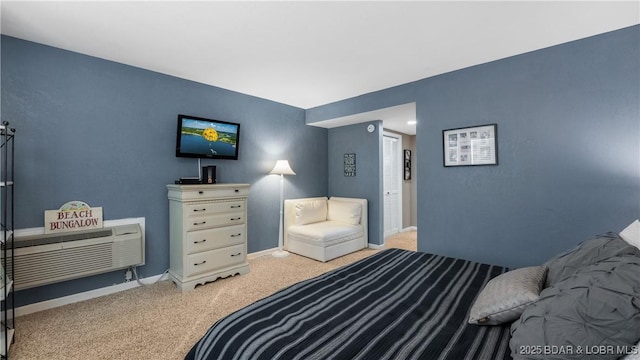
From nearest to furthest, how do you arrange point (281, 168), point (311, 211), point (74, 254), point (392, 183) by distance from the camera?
1. point (74, 254)
2. point (281, 168)
3. point (311, 211)
4. point (392, 183)

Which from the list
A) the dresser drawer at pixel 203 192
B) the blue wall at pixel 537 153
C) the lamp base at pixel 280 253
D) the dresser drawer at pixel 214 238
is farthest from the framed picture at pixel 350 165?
the dresser drawer at pixel 214 238

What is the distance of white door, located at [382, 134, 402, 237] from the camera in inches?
208

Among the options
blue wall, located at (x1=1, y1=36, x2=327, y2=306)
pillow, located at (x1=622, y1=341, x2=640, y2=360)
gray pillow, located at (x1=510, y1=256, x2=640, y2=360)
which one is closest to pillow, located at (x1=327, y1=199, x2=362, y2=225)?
blue wall, located at (x1=1, y1=36, x2=327, y2=306)

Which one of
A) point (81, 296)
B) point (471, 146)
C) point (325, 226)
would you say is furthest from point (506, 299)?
point (81, 296)

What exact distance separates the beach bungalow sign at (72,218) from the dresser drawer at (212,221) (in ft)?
2.87

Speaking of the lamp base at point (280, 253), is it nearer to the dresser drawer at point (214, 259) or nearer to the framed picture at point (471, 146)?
the dresser drawer at point (214, 259)

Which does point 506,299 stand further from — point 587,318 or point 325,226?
point 325,226

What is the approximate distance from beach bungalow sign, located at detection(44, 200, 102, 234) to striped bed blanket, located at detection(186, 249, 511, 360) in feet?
6.98

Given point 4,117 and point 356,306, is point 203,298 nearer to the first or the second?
point 356,306

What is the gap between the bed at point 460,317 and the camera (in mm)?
798

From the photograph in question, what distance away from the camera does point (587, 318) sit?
31.7 inches

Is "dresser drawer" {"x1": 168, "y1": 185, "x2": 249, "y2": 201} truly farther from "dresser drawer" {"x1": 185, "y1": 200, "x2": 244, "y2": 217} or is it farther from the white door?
the white door

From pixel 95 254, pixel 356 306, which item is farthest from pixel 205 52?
pixel 356 306

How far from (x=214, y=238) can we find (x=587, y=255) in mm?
3122
